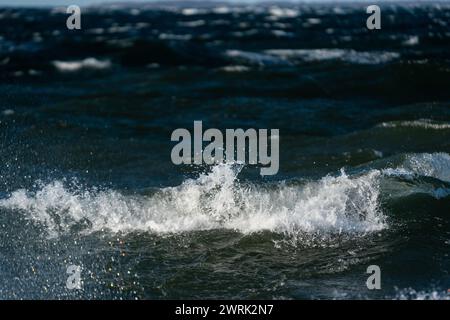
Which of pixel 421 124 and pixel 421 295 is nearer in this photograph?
pixel 421 295

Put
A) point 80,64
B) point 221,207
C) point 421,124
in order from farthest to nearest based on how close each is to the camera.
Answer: point 80,64, point 421,124, point 221,207

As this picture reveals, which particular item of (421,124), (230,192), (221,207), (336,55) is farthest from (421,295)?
(336,55)

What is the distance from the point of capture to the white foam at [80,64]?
30209 millimetres

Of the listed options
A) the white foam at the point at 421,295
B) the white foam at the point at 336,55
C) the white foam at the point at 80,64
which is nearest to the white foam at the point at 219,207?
the white foam at the point at 421,295

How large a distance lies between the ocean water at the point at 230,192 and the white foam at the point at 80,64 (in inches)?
199

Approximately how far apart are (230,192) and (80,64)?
72.7ft

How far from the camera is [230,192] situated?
34.7ft

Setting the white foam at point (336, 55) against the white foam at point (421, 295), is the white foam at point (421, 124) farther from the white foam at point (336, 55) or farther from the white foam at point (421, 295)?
the white foam at point (336, 55)

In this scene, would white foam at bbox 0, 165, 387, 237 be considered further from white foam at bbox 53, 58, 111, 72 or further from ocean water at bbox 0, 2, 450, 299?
white foam at bbox 53, 58, 111, 72

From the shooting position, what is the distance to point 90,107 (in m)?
20.5

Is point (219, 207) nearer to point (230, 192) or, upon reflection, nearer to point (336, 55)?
point (230, 192)

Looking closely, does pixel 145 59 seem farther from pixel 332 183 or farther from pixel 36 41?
pixel 332 183
